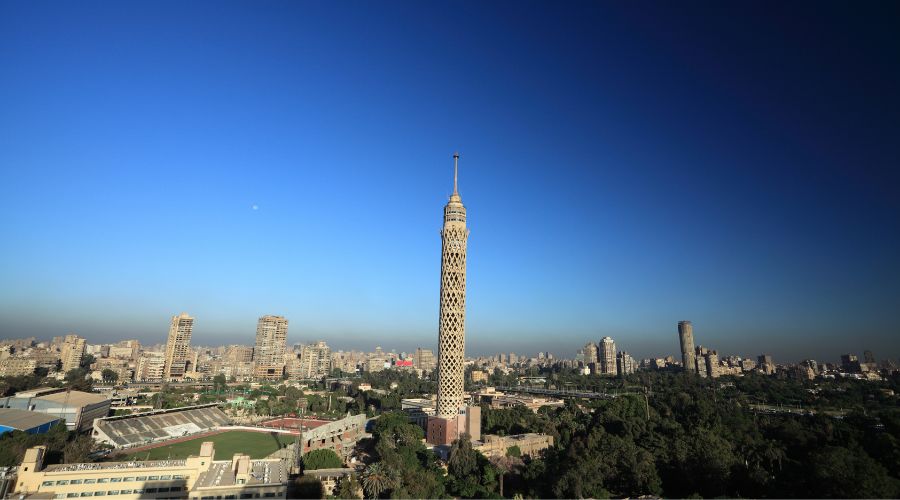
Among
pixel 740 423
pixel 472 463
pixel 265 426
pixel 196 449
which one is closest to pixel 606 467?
pixel 472 463

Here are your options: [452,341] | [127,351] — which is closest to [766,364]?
[452,341]

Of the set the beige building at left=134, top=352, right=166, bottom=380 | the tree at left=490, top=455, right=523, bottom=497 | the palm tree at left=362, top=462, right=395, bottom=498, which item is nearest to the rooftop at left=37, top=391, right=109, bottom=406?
the palm tree at left=362, top=462, right=395, bottom=498

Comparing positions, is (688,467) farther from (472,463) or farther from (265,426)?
(265,426)

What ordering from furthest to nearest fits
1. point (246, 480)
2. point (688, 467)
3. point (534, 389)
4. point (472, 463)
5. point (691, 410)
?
point (534, 389) < point (691, 410) < point (472, 463) < point (688, 467) < point (246, 480)

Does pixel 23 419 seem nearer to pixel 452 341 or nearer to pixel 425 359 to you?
pixel 452 341

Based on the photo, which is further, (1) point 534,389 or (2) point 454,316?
(1) point 534,389

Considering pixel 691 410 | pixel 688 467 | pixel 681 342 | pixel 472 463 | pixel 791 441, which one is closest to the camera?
pixel 688 467

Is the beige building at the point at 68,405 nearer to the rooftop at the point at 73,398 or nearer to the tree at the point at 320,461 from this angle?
the rooftop at the point at 73,398
